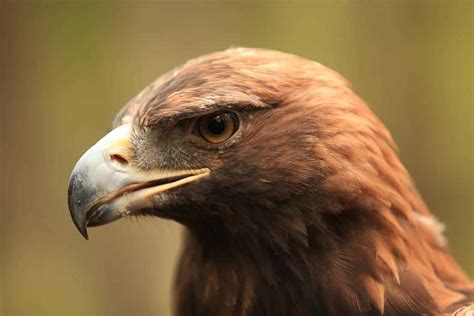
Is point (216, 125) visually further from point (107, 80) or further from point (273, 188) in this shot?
point (107, 80)

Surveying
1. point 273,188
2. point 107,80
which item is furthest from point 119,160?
point 107,80

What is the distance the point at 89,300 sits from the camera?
215 inches

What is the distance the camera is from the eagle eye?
2.02 meters

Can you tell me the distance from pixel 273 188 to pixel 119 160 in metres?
0.38

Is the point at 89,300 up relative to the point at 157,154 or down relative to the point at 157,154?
down

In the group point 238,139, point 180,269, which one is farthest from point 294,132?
point 180,269

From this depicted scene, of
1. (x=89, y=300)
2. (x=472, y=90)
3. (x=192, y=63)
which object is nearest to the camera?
(x=192, y=63)

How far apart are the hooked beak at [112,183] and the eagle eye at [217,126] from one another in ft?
0.28

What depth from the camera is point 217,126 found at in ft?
6.68

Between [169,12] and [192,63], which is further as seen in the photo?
[169,12]

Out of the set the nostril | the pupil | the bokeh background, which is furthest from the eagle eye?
the bokeh background

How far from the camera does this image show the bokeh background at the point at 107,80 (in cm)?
538

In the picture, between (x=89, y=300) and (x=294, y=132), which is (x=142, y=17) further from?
(x=294, y=132)

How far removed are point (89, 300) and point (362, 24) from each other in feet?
8.43
